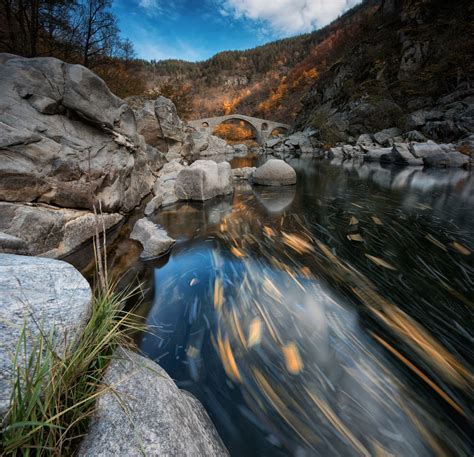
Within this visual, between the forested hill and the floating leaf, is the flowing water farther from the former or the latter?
the forested hill

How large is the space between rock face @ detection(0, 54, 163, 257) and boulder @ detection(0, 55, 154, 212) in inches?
0.5

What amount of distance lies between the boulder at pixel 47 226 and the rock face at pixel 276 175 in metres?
7.15

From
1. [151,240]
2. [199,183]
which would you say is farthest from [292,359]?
[199,183]

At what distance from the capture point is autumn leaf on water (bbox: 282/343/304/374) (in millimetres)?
2057

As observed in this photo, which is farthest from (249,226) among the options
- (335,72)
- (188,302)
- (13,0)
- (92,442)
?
(335,72)

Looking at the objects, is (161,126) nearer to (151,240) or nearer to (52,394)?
(151,240)

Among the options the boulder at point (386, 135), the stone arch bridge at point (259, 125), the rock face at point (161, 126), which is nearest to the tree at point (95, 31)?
the rock face at point (161, 126)

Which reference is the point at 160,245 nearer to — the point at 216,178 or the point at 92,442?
the point at 92,442

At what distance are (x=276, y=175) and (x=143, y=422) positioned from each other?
9794mm

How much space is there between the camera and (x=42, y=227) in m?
3.85

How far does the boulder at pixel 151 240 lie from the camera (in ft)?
13.9

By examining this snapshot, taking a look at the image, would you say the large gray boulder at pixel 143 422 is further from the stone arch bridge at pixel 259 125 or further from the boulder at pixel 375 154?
the stone arch bridge at pixel 259 125

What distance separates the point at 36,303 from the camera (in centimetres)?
121

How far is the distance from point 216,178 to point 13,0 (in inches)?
545
